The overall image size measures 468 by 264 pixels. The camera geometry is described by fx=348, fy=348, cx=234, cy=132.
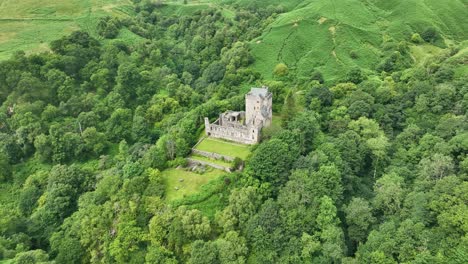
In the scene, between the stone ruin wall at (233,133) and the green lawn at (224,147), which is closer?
the green lawn at (224,147)

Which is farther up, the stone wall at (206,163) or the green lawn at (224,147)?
the green lawn at (224,147)

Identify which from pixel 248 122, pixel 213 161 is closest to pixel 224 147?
pixel 213 161

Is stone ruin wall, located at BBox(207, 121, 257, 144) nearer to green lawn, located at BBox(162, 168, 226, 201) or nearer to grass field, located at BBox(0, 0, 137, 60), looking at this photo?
green lawn, located at BBox(162, 168, 226, 201)

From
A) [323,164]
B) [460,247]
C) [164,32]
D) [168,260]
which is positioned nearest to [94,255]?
[168,260]

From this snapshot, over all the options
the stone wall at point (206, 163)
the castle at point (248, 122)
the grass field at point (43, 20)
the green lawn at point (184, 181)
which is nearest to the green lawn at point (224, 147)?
the castle at point (248, 122)

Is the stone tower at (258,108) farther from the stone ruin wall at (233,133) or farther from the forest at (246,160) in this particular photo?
the forest at (246,160)

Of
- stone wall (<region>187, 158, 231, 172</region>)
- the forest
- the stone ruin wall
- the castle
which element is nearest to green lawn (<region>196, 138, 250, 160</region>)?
the stone ruin wall

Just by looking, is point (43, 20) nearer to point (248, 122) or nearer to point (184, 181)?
point (248, 122)
